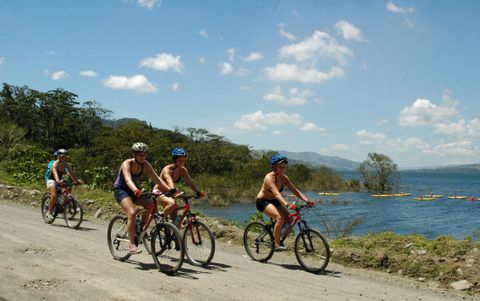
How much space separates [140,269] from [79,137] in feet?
292

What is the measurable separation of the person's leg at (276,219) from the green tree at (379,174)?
2884 inches

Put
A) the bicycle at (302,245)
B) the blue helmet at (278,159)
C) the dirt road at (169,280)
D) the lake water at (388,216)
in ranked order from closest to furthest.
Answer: the dirt road at (169,280), the bicycle at (302,245), the blue helmet at (278,159), the lake water at (388,216)

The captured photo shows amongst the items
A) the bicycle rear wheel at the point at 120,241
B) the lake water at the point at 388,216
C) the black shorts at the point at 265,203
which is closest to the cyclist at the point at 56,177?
the bicycle rear wheel at the point at 120,241

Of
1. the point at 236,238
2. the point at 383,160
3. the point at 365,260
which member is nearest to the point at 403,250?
the point at 365,260

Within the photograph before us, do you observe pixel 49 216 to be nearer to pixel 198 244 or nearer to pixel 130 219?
pixel 130 219

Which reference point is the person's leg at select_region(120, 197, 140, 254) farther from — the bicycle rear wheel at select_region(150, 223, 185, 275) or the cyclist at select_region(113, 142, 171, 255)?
the bicycle rear wheel at select_region(150, 223, 185, 275)

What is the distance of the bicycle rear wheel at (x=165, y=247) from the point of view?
802 centimetres

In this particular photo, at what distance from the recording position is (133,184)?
26.6 feet

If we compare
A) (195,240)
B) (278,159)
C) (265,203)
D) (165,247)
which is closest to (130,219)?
(165,247)

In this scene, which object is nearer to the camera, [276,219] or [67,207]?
[276,219]

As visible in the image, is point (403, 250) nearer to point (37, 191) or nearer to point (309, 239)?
point (309, 239)

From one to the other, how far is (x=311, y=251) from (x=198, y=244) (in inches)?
91.0

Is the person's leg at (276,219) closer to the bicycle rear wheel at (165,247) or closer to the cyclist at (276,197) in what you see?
the cyclist at (276,197)

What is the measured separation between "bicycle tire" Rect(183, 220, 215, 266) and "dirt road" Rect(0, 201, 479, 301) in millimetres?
238
